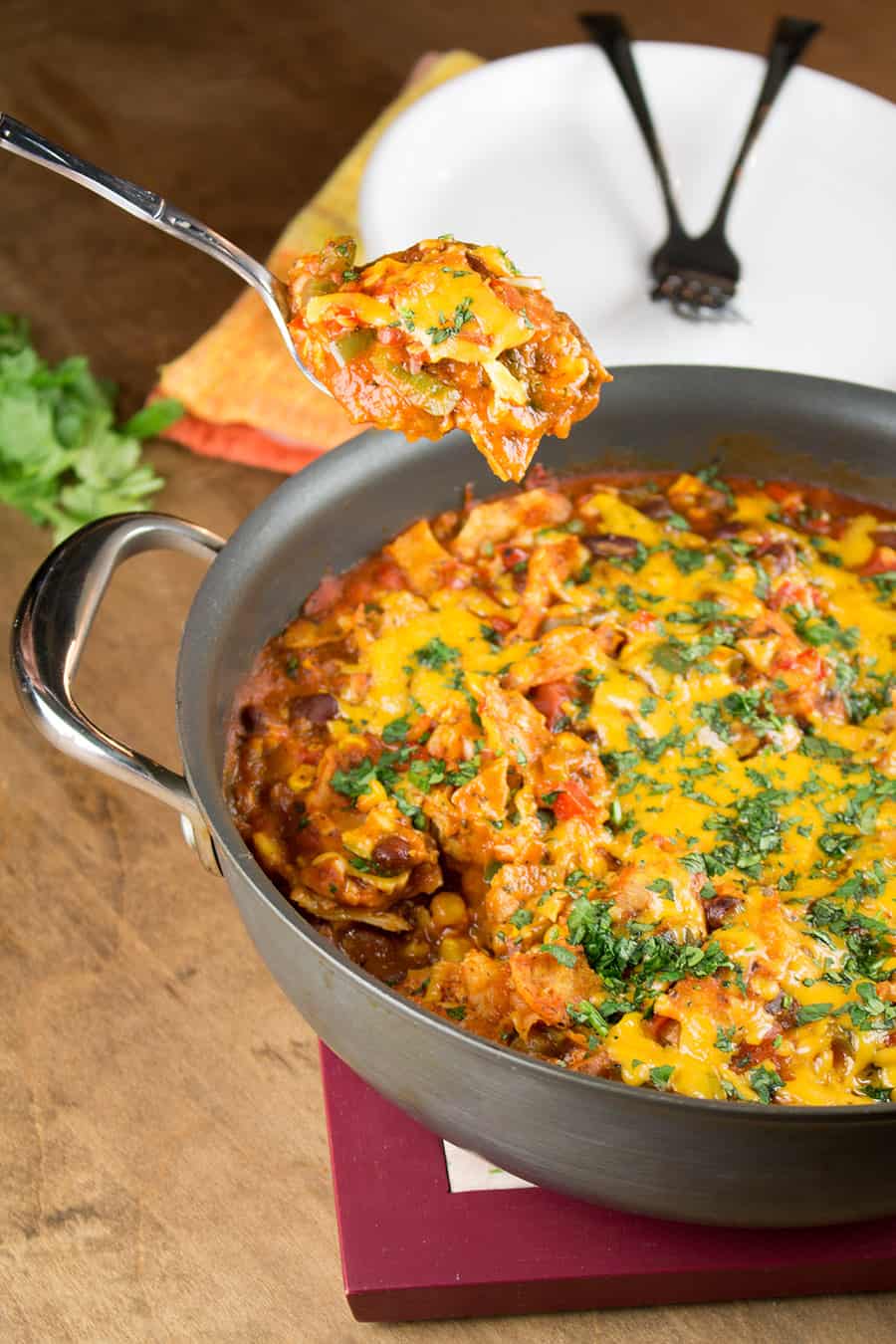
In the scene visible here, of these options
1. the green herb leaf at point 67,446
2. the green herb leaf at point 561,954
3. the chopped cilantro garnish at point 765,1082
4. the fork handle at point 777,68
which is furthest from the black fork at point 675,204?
the chopped cilantro garnish at point 765,1082

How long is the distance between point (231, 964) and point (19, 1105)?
479 millimetres

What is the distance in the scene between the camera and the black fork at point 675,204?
411cm

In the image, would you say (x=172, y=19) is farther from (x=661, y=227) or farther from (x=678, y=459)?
(x=678, y=459)

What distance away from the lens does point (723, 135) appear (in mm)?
4453

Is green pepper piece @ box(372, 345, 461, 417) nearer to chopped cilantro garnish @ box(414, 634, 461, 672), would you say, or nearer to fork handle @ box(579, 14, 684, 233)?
chopped cilantro garnish @ box(414, 634, 461, 672)

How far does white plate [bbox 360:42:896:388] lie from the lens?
4.05 meters

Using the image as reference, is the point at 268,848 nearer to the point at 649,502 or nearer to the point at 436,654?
the point at 436,654

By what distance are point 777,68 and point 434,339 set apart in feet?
7.79

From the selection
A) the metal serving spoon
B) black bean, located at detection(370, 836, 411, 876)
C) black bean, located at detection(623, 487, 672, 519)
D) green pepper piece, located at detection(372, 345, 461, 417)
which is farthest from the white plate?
black bean, located at detection(370, 836, 411, 876)

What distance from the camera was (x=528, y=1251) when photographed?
7.91 feet

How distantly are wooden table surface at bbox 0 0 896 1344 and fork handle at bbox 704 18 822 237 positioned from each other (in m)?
1.37

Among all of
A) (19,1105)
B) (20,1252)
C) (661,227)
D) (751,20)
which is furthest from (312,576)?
(751,20)

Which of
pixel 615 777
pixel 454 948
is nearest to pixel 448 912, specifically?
pixel 454 948

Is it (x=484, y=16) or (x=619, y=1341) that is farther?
(x=484, y=16)
